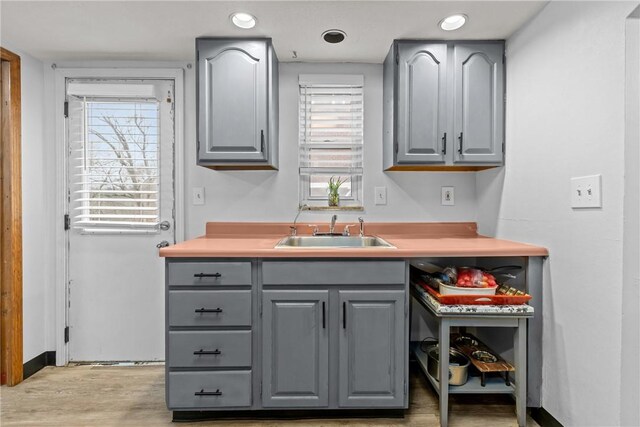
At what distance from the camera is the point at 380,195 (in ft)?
7.66

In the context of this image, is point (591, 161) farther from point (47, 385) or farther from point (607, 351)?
point (47, 385)

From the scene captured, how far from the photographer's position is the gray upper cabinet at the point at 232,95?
76.9 inches

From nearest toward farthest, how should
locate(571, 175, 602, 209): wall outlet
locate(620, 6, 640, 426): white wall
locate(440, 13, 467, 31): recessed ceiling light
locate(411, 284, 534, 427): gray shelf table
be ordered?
1. locate(620, 6, 640, 426): white wall
2. locate(571, 175, 602, 209): wall outlet
3. locate(411, 284, 534, 427): gray shelf table
4. locate(440, 13, 467, 31): recessed ceiling light

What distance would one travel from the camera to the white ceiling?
166 centimetres

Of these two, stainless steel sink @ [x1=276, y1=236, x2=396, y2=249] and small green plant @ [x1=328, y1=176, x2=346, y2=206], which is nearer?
stainless steel sink @ [x1=276, y1=236, x2=396, y2=249]

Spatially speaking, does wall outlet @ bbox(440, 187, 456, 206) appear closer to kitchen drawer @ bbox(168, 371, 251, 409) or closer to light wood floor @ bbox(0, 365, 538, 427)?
light wood floor @ bbox(0, 365, 538, 427)

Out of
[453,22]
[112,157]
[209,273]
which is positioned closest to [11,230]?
[112,157]

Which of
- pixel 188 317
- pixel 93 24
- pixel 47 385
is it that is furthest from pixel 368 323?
pixel 93 24

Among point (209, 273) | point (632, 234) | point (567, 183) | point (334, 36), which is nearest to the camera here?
point (632, 234)

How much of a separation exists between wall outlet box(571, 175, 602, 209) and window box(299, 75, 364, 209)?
3.94ft

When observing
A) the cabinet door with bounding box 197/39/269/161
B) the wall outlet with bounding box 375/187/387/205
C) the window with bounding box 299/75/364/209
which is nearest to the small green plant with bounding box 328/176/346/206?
the window with bounding box 299/75/364/209

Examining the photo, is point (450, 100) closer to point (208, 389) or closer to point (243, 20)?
point (243, 20)

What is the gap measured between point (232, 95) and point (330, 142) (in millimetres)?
715

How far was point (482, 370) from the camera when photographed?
1.65 metres
